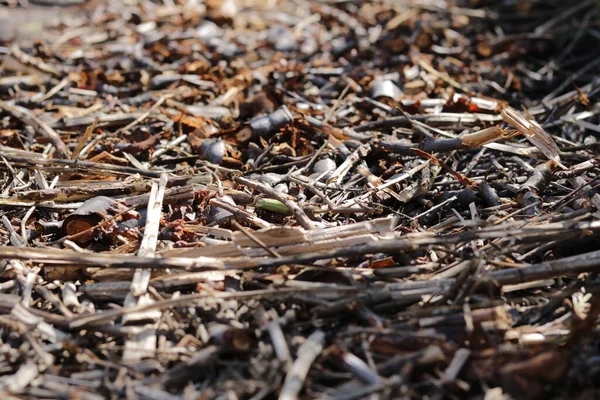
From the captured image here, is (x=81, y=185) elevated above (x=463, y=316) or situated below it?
below

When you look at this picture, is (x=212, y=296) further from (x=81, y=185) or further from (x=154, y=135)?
(x=154, y=135)

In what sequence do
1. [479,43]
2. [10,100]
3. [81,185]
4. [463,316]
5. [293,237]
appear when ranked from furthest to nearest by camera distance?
[479,43] < [10,100] < [81,185] < [293,237] < [463,316]

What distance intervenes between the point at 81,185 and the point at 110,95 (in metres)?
1.39

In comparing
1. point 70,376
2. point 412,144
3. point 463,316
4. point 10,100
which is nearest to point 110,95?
point 10,100

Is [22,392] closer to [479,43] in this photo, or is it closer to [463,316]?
[463,316]

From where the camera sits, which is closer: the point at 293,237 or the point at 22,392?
the point at 22,392

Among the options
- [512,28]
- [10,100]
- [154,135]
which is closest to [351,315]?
[154,135]

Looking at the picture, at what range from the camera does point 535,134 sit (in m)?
3.18

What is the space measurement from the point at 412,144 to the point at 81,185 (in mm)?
1620

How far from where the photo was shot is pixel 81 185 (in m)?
3.17

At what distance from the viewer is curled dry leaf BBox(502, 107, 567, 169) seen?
123 inches

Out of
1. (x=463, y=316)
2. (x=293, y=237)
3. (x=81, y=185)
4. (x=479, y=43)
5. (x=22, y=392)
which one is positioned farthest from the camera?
(x=479, y=43)

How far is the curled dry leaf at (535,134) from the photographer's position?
312 centimetres

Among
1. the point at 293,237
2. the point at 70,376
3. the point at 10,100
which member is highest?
the point at 293,237
